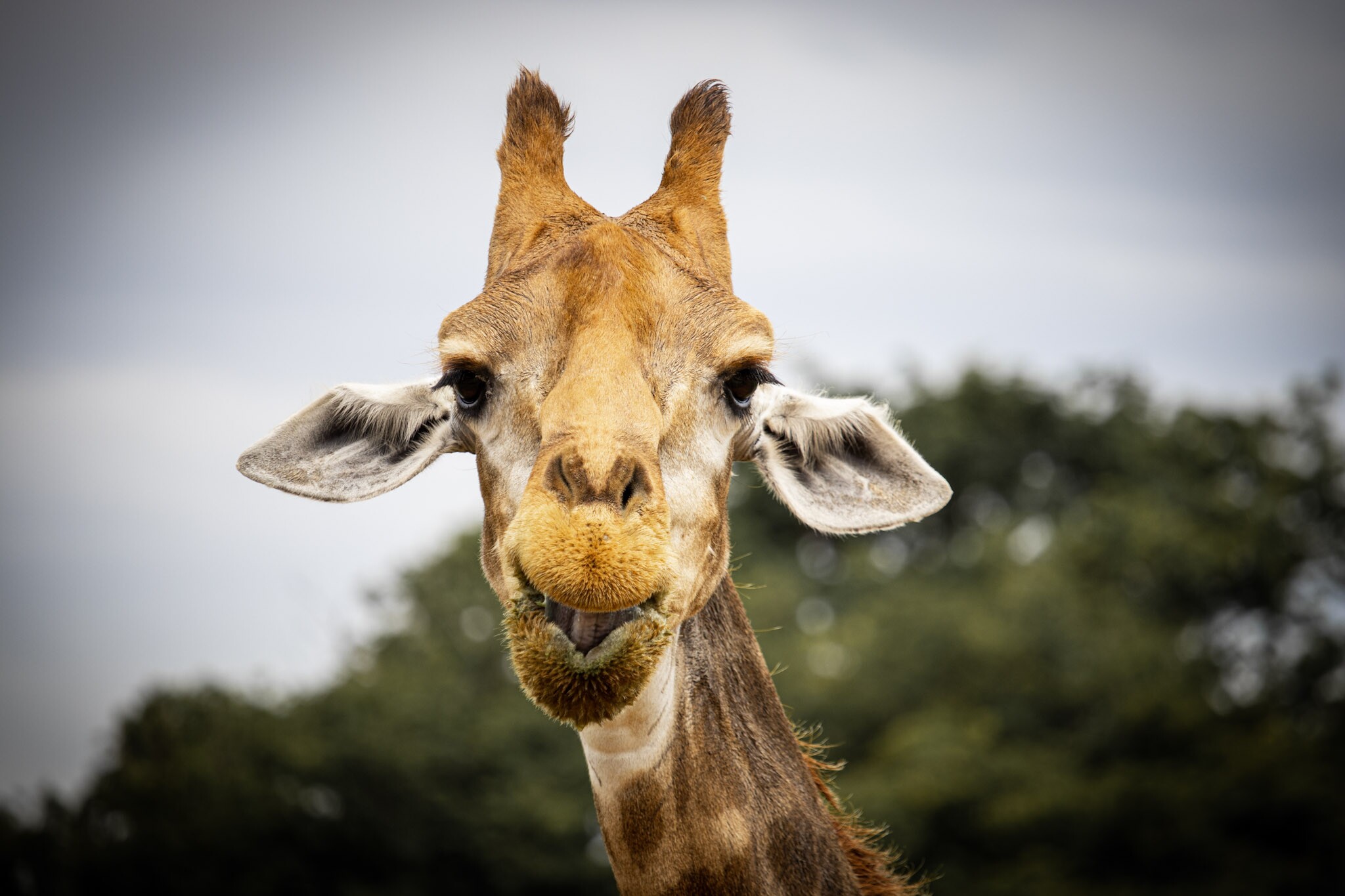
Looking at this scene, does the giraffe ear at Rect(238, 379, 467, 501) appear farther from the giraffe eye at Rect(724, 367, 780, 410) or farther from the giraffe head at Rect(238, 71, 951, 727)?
the giraffe eye at Rect(724, 367, 780, 410)

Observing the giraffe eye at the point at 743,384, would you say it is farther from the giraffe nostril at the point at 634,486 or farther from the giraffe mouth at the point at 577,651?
the giraffe mouth at the point at 577,651

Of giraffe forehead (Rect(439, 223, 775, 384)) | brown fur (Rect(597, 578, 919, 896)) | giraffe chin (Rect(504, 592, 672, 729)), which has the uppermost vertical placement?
giraffe forehead (Rect(439, 223, 775, 384))

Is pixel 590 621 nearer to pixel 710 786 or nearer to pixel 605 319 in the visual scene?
pixel 605 319

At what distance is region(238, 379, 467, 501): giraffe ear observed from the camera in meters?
5.49

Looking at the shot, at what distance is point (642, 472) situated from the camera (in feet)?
13.4

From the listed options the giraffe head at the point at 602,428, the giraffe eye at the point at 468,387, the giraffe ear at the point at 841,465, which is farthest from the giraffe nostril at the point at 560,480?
the giraffe ear at the point at 841,465

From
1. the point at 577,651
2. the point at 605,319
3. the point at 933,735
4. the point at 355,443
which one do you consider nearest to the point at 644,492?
the point at 577,651

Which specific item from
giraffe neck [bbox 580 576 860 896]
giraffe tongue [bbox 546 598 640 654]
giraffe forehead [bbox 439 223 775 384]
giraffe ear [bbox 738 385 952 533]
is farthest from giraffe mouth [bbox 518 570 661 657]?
giraffe ear [bbox 738 385 952 533]

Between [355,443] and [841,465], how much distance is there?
7.85 ft

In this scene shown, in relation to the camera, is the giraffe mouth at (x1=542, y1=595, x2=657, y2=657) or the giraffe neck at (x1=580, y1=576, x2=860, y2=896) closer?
the giraffe mouth at (x1=542, y1=595, x2=657, y2=657)

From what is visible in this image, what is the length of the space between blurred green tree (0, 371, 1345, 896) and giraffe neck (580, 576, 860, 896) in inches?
1304

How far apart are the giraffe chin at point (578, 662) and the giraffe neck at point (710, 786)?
0.70 meters

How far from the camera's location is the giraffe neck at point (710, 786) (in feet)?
16.3

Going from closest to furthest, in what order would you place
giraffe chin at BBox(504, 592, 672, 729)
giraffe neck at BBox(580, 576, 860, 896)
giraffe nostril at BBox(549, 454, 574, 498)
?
1. giraffe nostril at BBox(549, 454, 574, 498)
2. giraffe chin at BBox(504, 592, 672, 729)
3. giraffe neck at BBox(580, 576, 860, 896)
